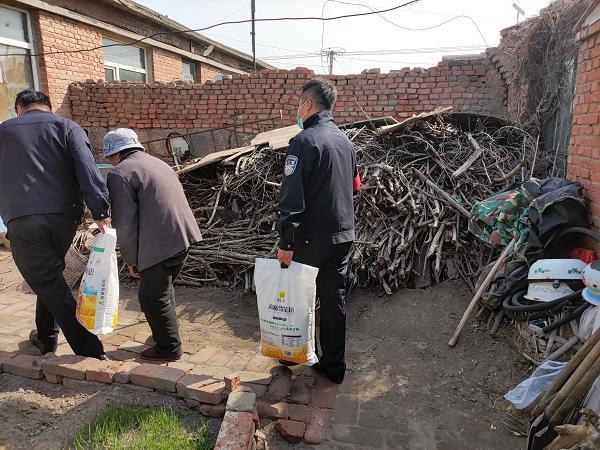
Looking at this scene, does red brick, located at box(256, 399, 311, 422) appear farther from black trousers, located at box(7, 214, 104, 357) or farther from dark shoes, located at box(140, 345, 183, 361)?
black trousers, located at box(7, 214, 104, 357)

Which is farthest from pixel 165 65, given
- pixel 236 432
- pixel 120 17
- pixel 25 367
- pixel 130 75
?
pixel 236 432

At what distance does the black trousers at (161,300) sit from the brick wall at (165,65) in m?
11.5

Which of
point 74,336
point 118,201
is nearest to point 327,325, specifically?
point 118,201

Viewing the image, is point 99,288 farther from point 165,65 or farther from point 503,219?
point 165,65

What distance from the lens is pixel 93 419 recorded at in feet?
8.06

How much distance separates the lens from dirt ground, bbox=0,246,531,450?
2543 mm

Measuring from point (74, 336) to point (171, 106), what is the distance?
719cm

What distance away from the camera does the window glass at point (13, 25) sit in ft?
27.0

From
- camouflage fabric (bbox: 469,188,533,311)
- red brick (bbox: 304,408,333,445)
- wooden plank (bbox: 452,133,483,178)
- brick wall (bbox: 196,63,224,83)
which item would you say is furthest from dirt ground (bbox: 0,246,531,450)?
brick wall (bbox: 196,63,224,83)

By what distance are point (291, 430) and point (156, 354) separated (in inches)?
55.7

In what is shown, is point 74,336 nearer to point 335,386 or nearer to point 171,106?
point 335,386

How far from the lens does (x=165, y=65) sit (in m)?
13.5

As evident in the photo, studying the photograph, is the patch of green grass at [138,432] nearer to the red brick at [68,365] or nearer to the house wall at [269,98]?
the red brick at [68,365]

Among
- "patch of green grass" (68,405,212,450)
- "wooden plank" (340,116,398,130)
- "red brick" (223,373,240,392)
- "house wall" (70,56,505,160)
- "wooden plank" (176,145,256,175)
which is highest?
"house wall" (70,56,505,160)
